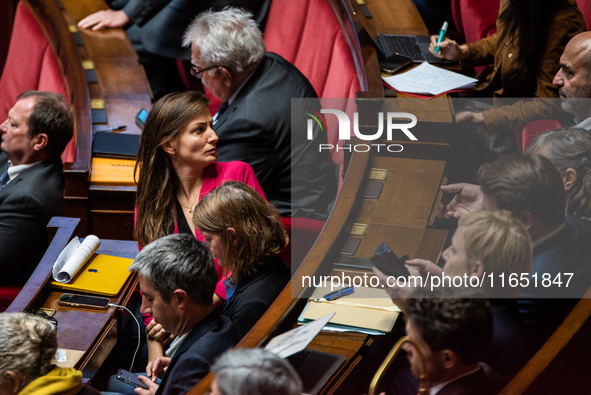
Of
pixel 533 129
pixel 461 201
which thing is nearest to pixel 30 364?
pixel 461 201

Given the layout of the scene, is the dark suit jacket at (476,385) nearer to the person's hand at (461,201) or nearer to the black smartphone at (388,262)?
the black smartphone at (388,262)

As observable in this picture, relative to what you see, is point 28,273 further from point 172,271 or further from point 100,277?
point 172,271

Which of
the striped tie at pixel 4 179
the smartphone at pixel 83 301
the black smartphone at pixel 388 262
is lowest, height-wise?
the striped tie at pixel 4 179

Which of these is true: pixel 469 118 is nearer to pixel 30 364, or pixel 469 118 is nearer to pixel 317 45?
pixel 317 45

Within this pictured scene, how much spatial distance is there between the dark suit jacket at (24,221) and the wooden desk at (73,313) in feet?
0.82

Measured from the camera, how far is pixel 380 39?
10.3 feet

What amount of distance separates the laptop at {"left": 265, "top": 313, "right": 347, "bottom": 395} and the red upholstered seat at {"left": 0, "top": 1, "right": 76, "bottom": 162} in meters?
2.57

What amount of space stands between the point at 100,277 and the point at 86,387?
2.11 feet

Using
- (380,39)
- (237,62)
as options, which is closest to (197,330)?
(237,62)

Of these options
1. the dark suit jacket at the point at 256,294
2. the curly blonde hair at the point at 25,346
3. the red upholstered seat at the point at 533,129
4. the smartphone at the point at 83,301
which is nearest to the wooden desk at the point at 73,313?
the smartphone at the point at 83,301

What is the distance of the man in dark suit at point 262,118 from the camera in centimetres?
271

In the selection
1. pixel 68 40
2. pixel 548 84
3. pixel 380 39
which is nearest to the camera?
pixel 548 84

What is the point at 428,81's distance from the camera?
9.06 ft

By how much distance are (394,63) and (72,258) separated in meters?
1.48
